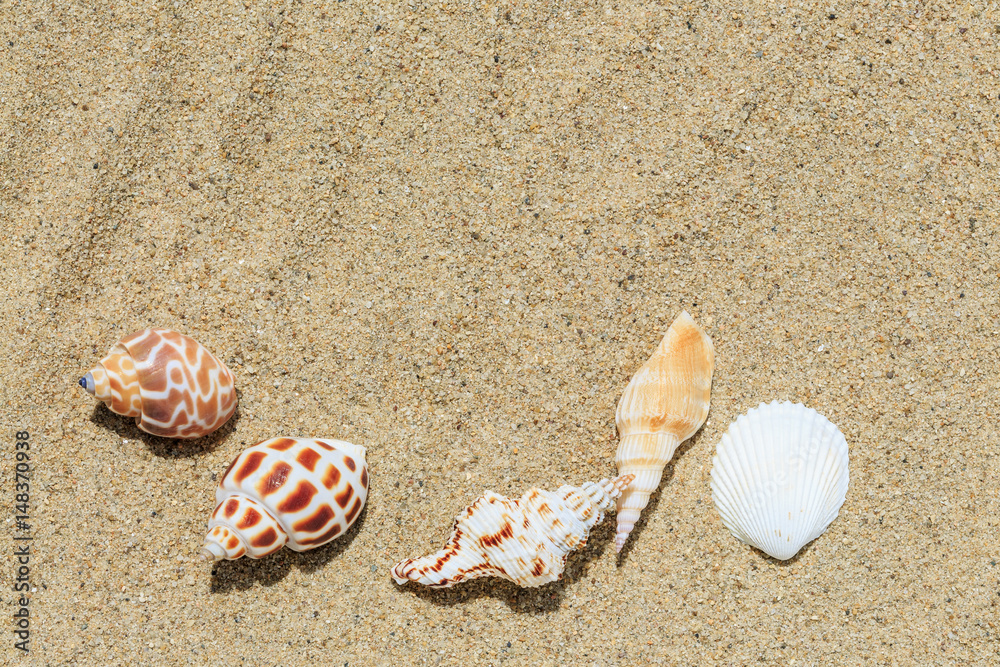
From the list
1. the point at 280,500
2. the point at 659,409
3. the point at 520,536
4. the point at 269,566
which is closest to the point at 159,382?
the point at 280,500

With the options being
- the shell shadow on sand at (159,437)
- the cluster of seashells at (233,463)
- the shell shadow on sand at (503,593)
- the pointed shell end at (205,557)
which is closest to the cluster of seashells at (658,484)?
the shell shadow on sand at (503,593)

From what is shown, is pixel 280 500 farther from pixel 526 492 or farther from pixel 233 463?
pixel 526 492

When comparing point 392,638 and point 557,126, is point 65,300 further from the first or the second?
point 557,126

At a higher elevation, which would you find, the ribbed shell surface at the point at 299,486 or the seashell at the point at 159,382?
the seashell at the point at 159,382

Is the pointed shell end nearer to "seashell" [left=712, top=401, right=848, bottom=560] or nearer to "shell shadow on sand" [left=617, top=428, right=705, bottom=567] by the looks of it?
"shell shadow on sand" [left=617, top=428, right=705, bottom=567]

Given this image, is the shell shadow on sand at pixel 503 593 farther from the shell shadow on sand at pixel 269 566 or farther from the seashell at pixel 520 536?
the shell shadow on sand at pixel 269 566

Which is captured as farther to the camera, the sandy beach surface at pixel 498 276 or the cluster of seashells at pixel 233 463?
the sandy beach surface at pixel 498 276
